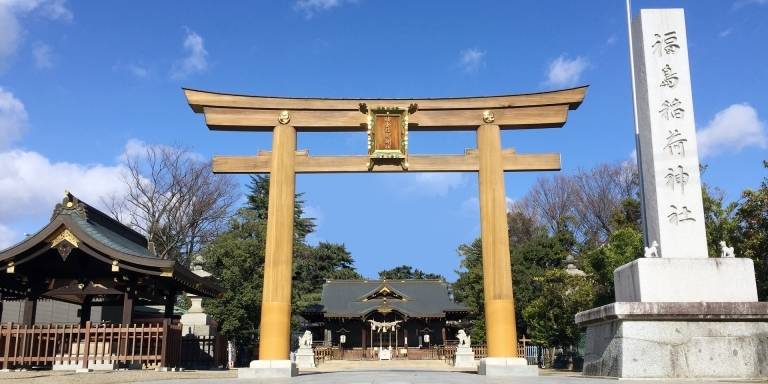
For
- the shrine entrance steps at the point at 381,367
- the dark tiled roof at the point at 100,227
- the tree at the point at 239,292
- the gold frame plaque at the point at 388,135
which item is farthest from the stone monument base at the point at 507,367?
the tree at the point at 239,292

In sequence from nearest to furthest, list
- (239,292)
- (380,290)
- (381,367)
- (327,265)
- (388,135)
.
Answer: (388,135)
(239,292)
(381,367)
(380,290)
(327,265)

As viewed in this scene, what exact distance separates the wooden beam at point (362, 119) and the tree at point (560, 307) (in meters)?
7.91

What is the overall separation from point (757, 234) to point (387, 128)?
11386mm

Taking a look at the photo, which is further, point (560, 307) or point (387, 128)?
point (560, 307)

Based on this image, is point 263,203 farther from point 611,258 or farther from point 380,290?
point 611,258

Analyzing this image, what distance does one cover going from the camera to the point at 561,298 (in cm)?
2203

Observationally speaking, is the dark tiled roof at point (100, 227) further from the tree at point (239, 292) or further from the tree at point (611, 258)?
the tree at point (611, 258)

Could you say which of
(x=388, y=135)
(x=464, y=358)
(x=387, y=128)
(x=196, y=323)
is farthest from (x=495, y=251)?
(x=464, y=358)

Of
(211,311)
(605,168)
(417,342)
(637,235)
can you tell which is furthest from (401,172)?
(605,168)

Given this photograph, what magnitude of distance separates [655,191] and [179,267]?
1152 centimetres

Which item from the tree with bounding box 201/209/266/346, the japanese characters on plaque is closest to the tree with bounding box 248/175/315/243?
the tree with bounding box 201/209/266/346

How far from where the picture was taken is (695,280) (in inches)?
353

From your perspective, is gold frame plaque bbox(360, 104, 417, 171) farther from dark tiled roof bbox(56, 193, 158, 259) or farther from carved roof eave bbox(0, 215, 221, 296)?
dark tiled roof bbox(56, 193, 158, 259)

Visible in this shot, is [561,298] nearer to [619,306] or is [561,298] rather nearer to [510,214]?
[619,306]
